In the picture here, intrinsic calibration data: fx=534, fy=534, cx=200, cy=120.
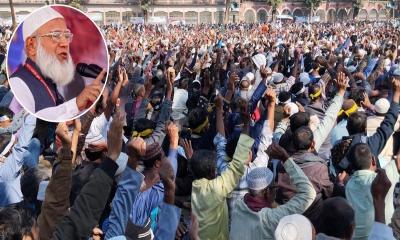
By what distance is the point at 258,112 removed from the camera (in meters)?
6.33

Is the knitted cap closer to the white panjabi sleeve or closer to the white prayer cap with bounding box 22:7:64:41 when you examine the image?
the white panjabi sleeve

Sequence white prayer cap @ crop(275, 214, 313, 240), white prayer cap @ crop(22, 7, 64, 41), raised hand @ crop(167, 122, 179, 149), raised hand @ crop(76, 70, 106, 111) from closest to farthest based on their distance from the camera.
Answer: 1. white prayer cap @ crop(275, 214, 313, 240)
2. white prayer cap @ crop(22, 7, 64, 41)
3. raised hand @ crop(76, 70, 106, 111)
4. raised hand @ crop(167, 122, 179, 149)

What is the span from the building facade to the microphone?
59.8 metres

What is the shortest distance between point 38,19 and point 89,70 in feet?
1.37

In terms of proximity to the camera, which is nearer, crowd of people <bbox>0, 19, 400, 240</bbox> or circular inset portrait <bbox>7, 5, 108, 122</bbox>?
crowd of people <bbox>0, 19, 400, 240</bbox>

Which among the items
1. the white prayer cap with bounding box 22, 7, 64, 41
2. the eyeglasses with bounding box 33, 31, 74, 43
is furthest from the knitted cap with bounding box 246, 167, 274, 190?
the white prayer cap with bounding box 22, 7, 64, 41

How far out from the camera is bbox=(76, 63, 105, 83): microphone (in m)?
3.24

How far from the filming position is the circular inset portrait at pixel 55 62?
10.2ft

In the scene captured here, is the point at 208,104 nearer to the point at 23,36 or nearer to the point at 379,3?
the point at 23,36

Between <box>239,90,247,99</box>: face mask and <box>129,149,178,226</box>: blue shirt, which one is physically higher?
<box>129,149,178,226</box>: blue shirt

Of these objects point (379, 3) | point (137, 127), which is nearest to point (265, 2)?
point (379, 3)

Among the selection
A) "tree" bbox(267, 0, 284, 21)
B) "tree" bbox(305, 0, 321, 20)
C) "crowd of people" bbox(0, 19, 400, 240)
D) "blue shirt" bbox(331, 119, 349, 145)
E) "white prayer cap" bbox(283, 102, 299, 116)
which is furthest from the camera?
"tree" bbox(305, 0, 321, 20)

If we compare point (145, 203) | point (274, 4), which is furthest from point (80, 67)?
point (274, 4)

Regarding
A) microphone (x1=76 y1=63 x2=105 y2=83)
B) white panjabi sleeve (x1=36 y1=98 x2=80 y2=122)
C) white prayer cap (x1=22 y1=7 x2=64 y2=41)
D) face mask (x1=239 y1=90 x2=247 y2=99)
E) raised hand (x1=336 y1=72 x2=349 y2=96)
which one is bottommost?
face mask (x1=239 y1=90 x2=247 y2=99)
